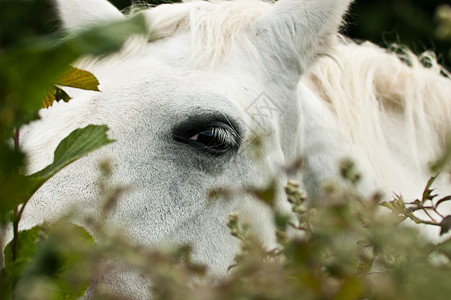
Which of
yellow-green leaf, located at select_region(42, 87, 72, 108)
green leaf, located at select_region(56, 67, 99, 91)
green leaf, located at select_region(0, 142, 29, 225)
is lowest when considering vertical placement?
yellow-green leaf, located at select_region(42, 87, 72, 108)

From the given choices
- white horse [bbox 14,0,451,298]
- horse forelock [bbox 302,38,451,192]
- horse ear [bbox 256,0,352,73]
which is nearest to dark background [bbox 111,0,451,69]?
horse forelock [bbox 302,38,451,192]

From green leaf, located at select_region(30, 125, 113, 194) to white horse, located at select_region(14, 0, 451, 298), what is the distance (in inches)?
13.4

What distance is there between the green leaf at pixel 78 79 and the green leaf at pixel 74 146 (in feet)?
0.53

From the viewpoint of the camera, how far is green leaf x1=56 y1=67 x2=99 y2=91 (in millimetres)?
780

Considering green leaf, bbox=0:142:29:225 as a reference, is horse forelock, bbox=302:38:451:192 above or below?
below

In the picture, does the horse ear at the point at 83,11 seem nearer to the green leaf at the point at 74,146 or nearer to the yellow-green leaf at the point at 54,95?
the yellow-green leaf at the point at 54,95

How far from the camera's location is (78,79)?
2.61 feet

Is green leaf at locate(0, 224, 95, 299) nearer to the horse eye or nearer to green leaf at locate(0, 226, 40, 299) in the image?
green leaf at locate(0, 226, 40, 299)

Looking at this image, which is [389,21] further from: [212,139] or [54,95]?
[54,95]

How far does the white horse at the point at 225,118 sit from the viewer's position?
3.86 feet

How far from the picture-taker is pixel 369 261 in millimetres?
583

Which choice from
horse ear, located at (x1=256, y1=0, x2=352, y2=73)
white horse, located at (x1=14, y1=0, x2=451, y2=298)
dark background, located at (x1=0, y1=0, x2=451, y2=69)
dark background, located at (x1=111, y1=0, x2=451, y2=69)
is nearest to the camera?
white horse, located at (x1=14, y1=0, x2=451, y2=298)

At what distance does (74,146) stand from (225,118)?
695 mm

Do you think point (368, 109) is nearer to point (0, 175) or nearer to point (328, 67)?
point (328, 67)
